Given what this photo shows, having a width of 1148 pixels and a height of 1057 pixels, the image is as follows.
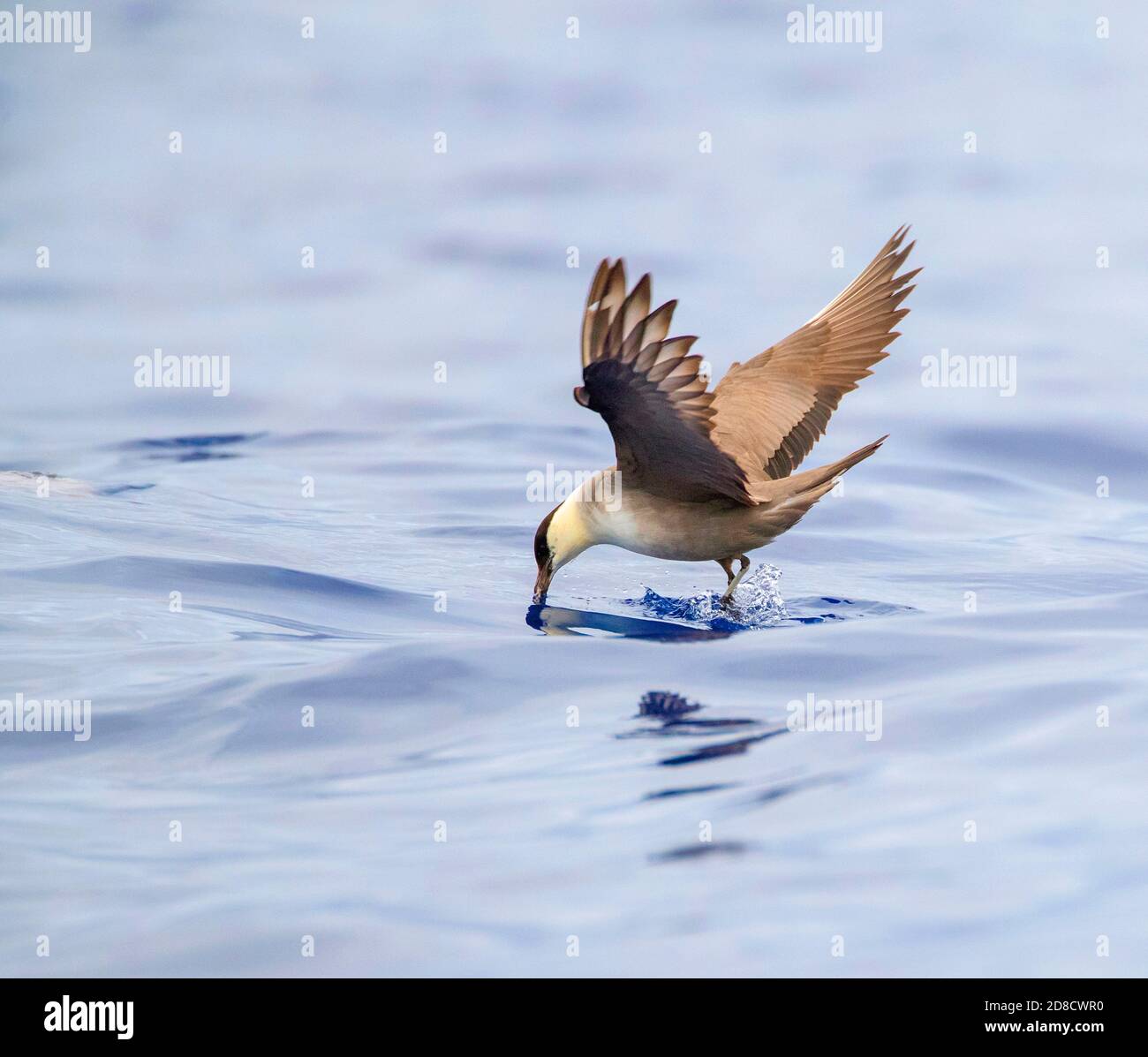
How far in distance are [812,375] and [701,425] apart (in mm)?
2022

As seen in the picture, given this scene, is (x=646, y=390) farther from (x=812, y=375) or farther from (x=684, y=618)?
(x=812, y=375)

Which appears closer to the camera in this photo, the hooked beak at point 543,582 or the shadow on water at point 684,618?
the shadow on water at point 684,618

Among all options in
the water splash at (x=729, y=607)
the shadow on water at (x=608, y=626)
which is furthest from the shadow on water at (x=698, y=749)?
the water splash at (x=729, y=607)

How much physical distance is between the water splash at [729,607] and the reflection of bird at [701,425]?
155 mm

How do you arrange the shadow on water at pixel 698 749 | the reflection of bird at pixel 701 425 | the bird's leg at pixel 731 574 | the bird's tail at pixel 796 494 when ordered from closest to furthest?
the shadow on water at pixel 698 749, the reflection of bird at pixel 701 425, the bird's tail at pixel 796 494, the bird's leg at pixel 731 574

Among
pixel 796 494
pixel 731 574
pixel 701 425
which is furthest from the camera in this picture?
pixel 731 574

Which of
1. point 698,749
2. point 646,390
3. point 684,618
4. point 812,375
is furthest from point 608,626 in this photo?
point 698,749

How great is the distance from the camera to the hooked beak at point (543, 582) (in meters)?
9.12

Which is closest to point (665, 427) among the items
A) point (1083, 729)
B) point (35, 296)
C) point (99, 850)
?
point (1083, 729)

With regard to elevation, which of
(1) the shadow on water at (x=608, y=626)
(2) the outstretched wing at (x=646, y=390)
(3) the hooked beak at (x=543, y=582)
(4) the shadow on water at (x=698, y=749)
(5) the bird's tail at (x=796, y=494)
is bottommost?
(4) the shadow on water at (x=698, y=749)

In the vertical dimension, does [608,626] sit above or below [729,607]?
below

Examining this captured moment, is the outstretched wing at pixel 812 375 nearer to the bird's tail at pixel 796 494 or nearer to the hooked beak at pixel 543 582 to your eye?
the bird's tail at pixel 796 494

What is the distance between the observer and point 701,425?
24.3ft

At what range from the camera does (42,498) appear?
37.5ft
